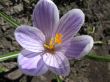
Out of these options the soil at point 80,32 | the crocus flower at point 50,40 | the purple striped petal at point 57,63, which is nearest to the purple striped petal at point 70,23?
the crocus flower at point 50,40

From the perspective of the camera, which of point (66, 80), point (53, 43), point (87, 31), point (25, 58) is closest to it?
point (25, 58)

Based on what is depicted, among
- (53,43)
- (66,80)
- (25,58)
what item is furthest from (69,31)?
(66,80)

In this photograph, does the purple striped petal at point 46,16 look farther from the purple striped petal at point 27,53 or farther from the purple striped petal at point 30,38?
the purple striped petal at point 27,53

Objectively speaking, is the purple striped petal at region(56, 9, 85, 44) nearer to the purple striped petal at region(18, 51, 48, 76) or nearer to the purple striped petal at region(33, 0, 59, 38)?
the purple striped petal at region(33, 0, 59, 38)

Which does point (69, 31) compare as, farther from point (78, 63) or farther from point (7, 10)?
point (7, 10)

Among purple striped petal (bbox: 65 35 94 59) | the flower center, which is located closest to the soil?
the flower center

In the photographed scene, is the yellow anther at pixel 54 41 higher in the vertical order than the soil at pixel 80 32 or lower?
higher
